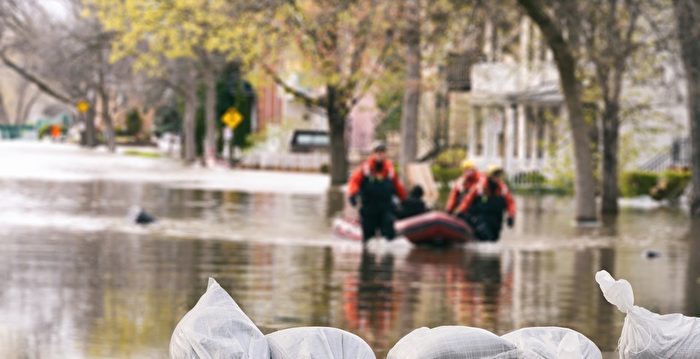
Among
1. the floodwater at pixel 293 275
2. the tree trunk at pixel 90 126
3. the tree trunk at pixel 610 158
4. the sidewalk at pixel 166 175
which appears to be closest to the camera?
the floodwater at pixel 293 275

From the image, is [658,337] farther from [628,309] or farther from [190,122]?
[190,122]

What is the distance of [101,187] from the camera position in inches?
1793

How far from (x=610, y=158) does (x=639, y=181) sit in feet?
25.8

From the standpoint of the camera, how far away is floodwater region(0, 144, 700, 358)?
13.9m

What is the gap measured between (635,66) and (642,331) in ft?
105

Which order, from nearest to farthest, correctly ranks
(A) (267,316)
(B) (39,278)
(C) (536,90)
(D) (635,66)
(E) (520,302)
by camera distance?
(A) (267,316), (E) (520,302), (B) (39,278), (D) (635,66), (C) (536,90)

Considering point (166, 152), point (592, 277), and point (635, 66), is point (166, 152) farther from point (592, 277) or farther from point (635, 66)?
point (592, 277)

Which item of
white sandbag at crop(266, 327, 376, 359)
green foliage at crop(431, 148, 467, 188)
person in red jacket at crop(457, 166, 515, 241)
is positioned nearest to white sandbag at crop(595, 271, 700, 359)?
white sandbag at crop(266, 327, 376, 359)

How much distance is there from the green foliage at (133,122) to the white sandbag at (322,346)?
118 metres

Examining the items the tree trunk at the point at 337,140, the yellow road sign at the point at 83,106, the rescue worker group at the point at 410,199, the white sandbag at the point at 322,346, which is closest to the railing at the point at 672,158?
the tree trunk at the point at 337,140

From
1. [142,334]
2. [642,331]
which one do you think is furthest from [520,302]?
[642,331]

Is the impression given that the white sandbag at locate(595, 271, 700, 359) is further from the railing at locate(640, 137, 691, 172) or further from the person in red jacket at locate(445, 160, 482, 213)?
the railing at locate(640, 137, 691, 172)

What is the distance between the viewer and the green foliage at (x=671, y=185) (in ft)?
146

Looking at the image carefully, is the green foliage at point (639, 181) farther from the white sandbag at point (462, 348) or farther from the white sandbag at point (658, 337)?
the white sandbag at point (462, 348)
